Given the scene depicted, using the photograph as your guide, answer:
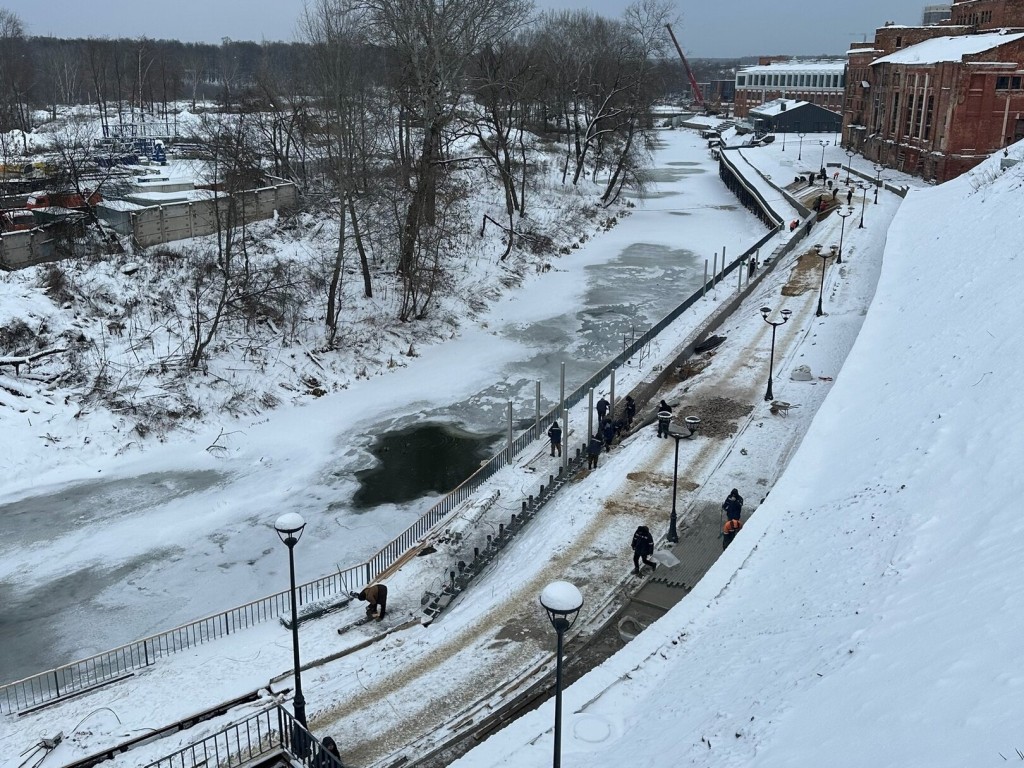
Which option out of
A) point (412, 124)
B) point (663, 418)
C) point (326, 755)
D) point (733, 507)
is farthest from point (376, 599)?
point (412, 124)

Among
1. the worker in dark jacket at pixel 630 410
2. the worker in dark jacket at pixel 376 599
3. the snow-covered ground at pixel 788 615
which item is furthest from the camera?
the worker in dark jacket at pixel 630 410

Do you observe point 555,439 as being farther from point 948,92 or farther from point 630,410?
point 948,92

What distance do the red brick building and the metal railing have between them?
50.1 meters

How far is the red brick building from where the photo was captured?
4772cm

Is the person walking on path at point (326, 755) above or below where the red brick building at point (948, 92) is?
below

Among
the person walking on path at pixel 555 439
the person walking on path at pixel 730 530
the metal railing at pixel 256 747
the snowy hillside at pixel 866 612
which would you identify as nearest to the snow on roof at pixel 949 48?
the snowy hillside at pixel 866 612

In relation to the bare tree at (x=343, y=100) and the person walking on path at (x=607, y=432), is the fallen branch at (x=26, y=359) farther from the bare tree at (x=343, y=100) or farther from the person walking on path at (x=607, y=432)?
the person walking on path at (x=607, y=432)

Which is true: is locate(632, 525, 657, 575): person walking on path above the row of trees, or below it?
below

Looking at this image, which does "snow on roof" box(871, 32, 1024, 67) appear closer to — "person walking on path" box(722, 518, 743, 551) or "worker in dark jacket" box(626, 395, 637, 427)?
"worker in dark jacket" box(626, 395, 637, 427)

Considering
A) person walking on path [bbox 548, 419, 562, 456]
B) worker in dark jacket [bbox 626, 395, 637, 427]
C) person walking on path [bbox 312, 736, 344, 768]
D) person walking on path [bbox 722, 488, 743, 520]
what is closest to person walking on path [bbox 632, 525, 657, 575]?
person walking on path [bbox 722, 488, 743, 520]

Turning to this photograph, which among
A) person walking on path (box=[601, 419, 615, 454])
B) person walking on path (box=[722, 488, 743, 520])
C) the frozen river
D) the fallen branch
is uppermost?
the fallen branch

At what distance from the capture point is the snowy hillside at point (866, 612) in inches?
266

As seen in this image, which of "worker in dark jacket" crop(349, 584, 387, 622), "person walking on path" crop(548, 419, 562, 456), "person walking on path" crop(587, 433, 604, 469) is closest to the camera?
"worker in dark jacket" crop(349, 584, 387, 622)

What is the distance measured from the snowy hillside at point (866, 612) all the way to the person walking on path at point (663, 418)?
381 centimetres
